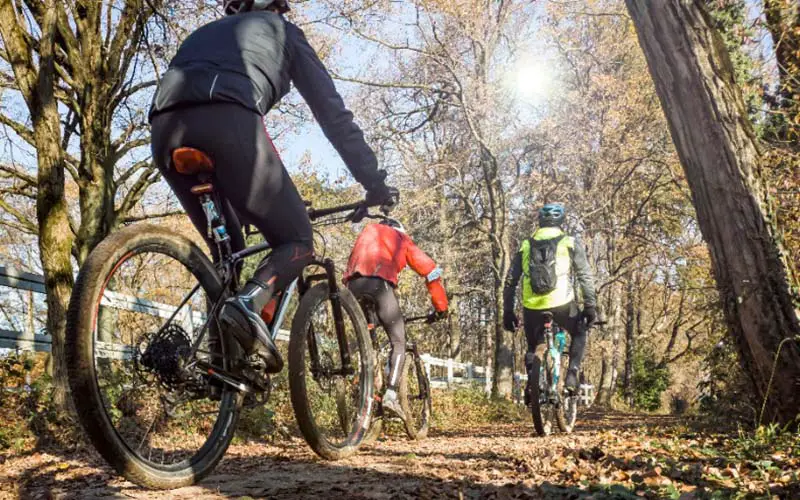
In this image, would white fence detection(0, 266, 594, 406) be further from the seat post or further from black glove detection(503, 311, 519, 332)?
black glove detection(503, 311, 519, 332)

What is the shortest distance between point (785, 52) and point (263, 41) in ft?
26.9

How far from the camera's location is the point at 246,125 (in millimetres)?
2824

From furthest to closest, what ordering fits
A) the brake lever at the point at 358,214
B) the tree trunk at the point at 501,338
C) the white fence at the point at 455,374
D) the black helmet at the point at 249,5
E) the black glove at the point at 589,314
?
the tree trunk at the point at 501,338 < the white fence at the point at 455,374 < the black glove at the point at 589,314 < the brake lever at the point at 358,214 < the black helmet at the point at 249,5

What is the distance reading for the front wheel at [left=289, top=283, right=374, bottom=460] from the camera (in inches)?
151

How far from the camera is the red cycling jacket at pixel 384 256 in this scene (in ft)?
18.5

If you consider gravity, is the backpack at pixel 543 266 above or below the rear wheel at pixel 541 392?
above

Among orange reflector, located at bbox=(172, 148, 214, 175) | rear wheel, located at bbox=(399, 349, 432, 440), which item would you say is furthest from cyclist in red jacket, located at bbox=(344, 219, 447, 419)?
orange reflector, located at bbox=(172, 148, 214, 175)

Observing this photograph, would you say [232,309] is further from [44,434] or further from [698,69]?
[44,434]

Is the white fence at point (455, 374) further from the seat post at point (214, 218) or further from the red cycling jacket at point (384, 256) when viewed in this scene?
the seat post at point (214, 218)

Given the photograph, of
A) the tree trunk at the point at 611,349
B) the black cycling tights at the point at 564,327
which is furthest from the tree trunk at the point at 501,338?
the black cycling tights at the point at 564,327

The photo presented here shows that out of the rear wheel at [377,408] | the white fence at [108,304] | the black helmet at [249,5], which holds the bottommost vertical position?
the rear wheel at [377,408]

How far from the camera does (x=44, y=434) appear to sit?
5.82 m

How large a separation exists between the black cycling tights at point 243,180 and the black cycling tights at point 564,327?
442cm

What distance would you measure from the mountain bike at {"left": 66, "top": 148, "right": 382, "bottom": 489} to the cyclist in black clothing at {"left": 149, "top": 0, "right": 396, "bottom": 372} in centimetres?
9
